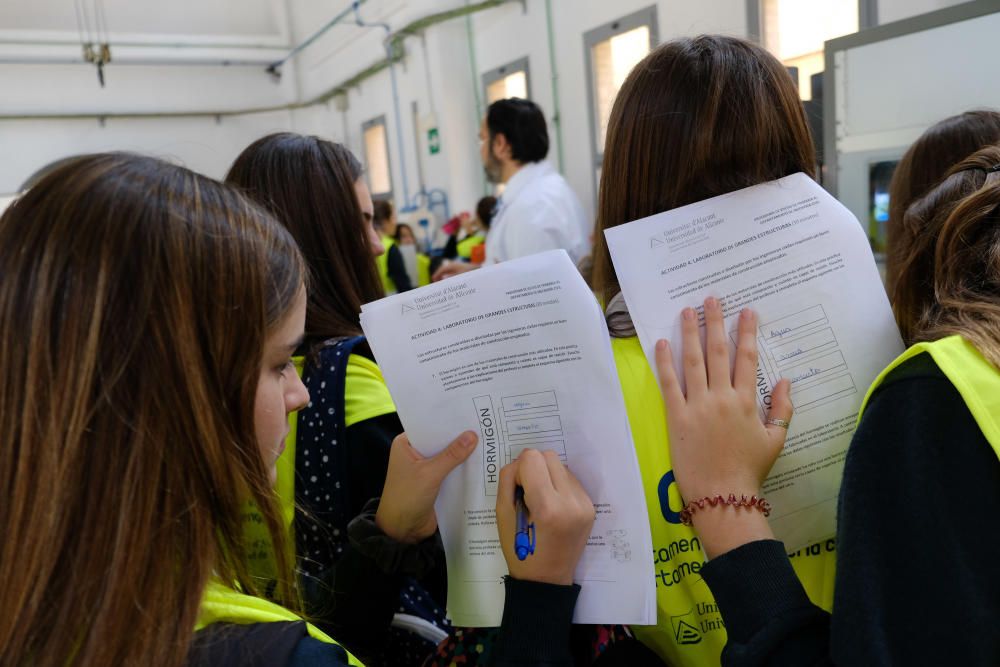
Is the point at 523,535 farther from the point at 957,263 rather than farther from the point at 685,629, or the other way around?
the point at 957,263

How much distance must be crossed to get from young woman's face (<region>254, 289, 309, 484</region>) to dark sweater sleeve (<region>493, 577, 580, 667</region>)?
0.95 feet

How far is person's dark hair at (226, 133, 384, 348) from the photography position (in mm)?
1246

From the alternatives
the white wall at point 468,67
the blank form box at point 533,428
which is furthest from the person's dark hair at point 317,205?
the white wall at point 468,67

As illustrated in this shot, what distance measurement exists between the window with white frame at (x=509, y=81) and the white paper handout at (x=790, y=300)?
14.8 ft

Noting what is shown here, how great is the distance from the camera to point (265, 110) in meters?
8.56

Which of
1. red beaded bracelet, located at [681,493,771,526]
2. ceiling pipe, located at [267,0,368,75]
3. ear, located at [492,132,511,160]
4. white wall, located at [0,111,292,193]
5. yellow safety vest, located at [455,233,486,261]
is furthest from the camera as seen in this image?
white wall, located at [0,111,292,193]

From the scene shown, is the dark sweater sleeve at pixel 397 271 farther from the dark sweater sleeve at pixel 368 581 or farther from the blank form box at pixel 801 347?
the blank form box at pixel 801 347

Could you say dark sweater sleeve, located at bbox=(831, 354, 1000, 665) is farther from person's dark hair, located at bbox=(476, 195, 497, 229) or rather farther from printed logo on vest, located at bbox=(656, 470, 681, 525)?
person's dark hair, located at bbox=(476, 195, 497, 229)

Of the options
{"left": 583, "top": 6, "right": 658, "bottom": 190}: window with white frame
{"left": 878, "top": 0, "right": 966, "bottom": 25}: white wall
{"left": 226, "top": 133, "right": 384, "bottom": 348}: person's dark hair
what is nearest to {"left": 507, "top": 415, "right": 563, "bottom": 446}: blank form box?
{"left": 226, "top": 133, "right": 384, "bottom": 348}: person's dark hair

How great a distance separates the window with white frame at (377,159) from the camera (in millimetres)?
7391

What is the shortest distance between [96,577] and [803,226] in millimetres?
714

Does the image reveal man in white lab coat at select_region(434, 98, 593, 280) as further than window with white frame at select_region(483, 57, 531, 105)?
No

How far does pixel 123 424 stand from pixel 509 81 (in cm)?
524

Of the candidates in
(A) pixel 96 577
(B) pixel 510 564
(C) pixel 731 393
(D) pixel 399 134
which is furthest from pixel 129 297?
(D) pixel 399 134
